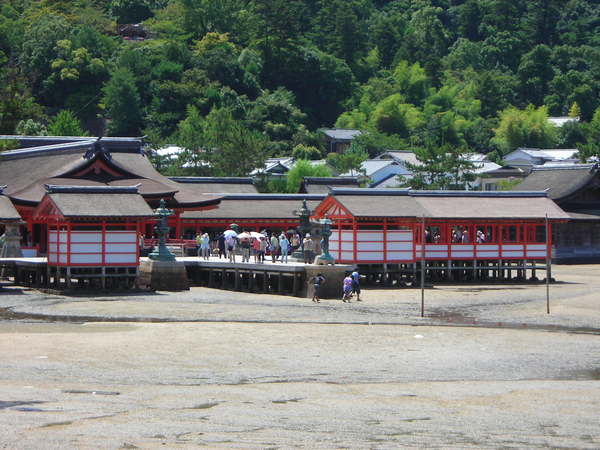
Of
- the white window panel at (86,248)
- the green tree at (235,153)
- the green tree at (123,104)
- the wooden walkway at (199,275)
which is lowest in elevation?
the wooden walkway at (199,275)

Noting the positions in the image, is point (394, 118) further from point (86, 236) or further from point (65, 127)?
point (86, 236)

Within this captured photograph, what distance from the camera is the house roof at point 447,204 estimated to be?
54.1 m

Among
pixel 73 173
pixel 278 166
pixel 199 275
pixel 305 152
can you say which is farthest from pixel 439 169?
pixel 305 152

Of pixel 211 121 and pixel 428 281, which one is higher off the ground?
pixel 211 121

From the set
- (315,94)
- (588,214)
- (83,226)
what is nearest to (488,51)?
(315,94)

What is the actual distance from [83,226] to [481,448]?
3057cm

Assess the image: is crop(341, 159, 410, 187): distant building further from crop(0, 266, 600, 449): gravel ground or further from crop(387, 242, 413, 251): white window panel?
crop(0, 266, 600, 449): gravel ground

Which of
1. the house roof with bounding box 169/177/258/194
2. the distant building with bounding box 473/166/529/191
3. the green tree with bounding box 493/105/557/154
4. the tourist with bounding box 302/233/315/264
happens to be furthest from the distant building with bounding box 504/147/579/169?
the tourist with bounding box 302/233/315/264

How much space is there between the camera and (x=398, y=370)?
2998cm

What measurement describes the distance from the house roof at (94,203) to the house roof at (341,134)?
8431 cm

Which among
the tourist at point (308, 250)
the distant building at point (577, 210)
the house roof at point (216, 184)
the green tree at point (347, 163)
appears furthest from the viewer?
the green tree at point (347, 163)

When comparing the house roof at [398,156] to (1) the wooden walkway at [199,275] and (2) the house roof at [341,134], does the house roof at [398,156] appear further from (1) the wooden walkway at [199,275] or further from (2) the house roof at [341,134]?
(1) the wooden walkway at [199,275]

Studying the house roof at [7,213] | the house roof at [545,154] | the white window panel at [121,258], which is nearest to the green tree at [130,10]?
the house roof at [545,154]

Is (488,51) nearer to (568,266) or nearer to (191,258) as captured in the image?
(568,266)
